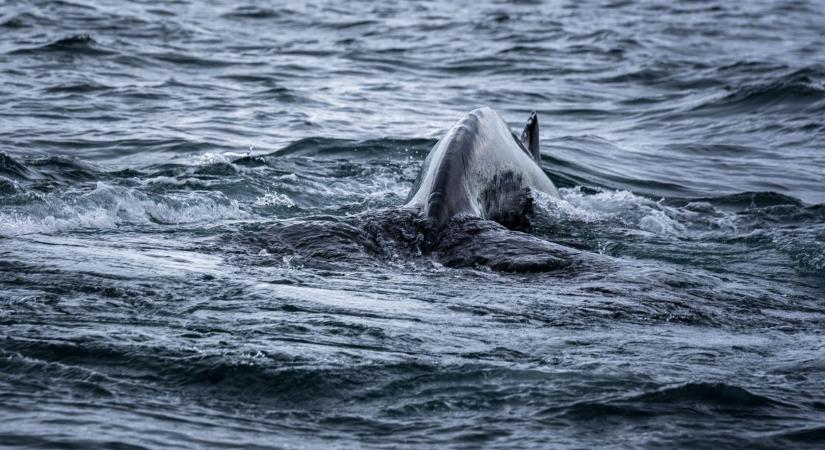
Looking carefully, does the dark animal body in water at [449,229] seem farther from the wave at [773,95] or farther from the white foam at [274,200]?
the wave at [773,95]

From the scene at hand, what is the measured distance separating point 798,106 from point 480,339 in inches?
548

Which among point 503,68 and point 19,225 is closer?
point 19,225

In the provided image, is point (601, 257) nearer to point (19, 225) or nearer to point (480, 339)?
point (480, 339)

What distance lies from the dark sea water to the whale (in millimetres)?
285

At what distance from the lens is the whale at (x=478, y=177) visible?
24.5ft

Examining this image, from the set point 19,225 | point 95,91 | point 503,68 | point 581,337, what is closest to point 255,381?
point 581,337

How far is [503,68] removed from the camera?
21.6 meters

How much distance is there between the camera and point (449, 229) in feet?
23.8

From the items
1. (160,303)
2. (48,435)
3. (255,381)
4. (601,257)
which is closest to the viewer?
(48,435)

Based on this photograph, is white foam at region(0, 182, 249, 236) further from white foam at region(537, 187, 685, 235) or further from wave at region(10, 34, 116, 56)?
wave at region(10, 34, 116, 56)

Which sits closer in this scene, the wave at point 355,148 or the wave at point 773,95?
the wave at point 355,148

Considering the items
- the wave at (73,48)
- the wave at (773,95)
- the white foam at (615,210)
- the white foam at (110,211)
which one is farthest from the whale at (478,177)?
the wave at (73,48)

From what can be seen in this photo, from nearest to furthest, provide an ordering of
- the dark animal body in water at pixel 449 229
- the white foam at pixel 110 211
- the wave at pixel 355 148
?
1. the dark animal body in water at pixel 449 229
2. the white foam at pixel 110 211
3. the wave at pixel 355 148

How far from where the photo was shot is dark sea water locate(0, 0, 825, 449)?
4.54m
